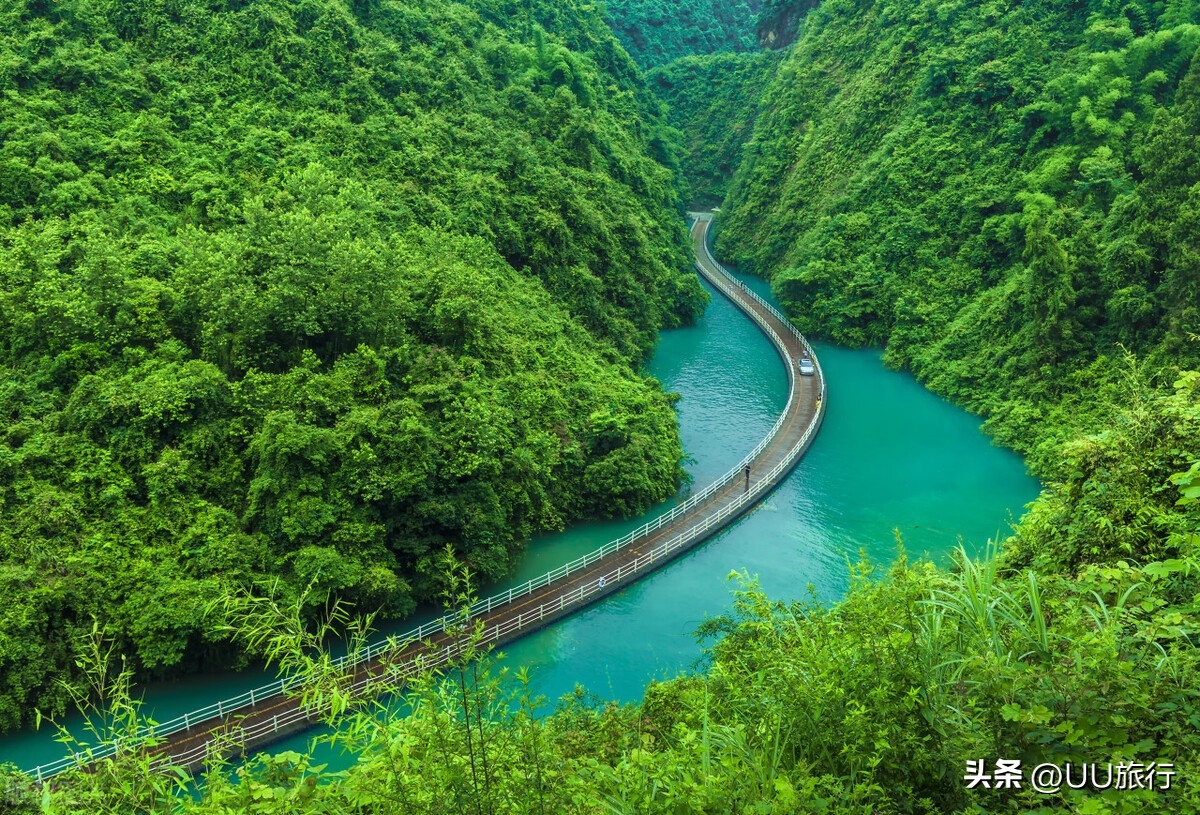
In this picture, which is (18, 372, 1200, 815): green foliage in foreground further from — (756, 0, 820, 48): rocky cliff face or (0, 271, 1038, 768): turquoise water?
(756, 0, 820, 48): rocky cliff face

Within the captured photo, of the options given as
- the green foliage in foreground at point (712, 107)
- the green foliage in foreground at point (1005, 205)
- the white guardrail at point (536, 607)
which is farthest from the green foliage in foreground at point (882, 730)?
the green foliage in foreground at point (712, 107)

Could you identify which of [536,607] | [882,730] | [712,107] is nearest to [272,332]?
[536,607]

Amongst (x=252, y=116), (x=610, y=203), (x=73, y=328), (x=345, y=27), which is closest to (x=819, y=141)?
(x=610, y=203)

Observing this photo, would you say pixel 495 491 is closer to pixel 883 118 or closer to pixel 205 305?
pixel 205 305

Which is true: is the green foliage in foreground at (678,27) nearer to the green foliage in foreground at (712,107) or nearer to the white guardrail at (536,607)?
the green foliage in foreground at (712,107)

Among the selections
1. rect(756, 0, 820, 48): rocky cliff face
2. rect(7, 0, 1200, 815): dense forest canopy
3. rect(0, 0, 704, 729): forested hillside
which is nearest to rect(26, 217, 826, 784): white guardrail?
rect(0, 0, 704, 729): forested hillside

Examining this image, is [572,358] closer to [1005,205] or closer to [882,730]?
[1005,205]
